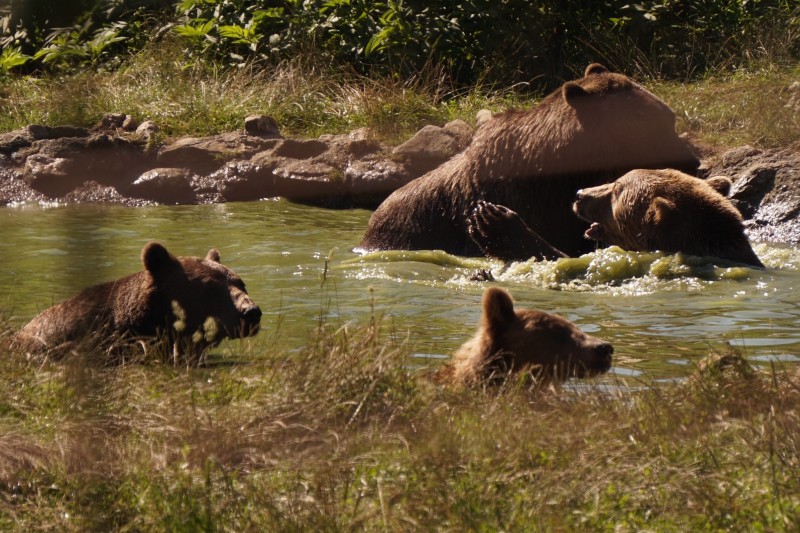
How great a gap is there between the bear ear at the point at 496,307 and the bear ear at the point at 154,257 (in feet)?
6.69

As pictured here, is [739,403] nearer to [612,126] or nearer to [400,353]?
[400,353]

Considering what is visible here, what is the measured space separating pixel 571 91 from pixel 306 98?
7687mm

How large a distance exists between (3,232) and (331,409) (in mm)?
8911

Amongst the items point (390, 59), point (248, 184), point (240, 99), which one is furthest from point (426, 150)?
point (240, 99)

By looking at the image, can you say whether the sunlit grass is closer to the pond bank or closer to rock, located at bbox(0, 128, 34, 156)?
the pond bank

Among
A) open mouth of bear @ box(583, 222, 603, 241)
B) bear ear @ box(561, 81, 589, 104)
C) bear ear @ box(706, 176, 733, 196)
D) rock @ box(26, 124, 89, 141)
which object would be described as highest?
bear ear @ box(561, 81, 589, 104)

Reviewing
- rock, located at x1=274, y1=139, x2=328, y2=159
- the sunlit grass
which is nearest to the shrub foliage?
the sunlit grass

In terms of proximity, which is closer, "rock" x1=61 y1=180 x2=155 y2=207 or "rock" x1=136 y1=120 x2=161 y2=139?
"rock" x1=61 y1=180 x2=155 y2=207

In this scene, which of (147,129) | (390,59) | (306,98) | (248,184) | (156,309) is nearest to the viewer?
(156,309)

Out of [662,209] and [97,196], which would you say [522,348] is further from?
[97,196]

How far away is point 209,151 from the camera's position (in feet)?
53.7

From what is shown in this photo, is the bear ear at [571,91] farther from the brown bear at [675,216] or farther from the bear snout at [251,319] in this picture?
the bear snout at [251,319]

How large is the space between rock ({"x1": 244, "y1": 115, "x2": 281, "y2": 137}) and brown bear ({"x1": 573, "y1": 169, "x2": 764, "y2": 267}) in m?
7.40

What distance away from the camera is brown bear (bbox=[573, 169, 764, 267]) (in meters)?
9.80
